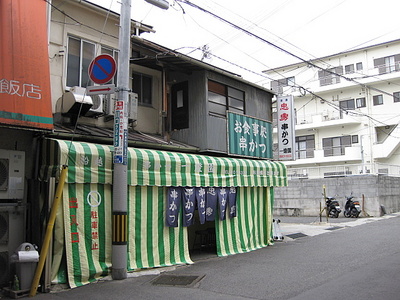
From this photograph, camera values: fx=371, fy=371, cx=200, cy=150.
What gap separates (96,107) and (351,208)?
18.0 meters

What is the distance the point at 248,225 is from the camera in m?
13.0

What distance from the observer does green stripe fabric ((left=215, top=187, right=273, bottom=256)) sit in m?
11.9

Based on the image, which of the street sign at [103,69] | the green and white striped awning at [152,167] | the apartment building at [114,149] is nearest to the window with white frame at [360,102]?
the apartment building at [114,149]

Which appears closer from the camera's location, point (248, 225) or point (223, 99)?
point (248, 225)

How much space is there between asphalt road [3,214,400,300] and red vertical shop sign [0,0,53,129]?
3512mm

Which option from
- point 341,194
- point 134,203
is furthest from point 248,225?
point 341,194

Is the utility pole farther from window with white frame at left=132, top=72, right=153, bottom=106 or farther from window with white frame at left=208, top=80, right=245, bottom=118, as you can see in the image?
window with white frame at left=208, top=80, right=245, bottom=118

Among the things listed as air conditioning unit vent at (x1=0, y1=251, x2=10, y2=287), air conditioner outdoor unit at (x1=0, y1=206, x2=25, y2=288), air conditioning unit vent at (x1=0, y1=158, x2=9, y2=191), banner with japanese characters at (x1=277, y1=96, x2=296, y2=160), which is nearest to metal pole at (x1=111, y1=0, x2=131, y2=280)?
air conditioner outdoor unit at (x1=0, y1=206, x2=25, y2=288)

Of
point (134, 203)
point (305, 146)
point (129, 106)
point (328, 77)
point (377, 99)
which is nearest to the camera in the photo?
point (134, 203)

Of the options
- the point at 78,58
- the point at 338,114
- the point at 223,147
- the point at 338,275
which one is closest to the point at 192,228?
the point at 223,147

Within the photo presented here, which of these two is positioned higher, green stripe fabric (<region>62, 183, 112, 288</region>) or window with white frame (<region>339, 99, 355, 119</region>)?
window with white frame (<region>339, 99, 355, 119</region>)

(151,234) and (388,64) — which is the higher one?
(388,64)

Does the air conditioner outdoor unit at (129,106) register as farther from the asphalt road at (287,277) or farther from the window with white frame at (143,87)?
the asphalt road at (287,277)

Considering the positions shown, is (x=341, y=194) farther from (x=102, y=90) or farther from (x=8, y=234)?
(x=8, y=234)
